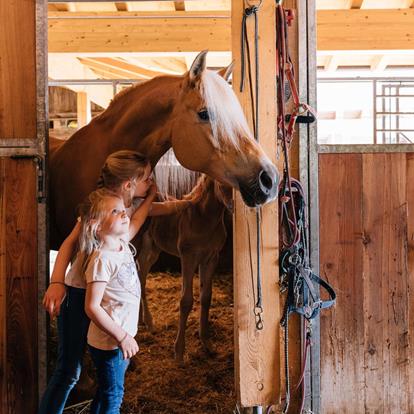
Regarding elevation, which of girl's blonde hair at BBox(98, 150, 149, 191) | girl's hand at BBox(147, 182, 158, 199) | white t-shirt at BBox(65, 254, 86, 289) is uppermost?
girl's blonde hair at BBox(98, 150, 149, 191)

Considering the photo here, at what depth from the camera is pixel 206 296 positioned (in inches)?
139

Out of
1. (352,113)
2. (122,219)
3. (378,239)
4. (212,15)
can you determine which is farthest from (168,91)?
(352,113)

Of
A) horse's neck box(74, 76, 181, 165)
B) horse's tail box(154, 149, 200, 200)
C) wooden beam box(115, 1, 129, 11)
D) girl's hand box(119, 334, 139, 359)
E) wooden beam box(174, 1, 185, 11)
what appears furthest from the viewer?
wooden beam box(174, 1, 185, 11)

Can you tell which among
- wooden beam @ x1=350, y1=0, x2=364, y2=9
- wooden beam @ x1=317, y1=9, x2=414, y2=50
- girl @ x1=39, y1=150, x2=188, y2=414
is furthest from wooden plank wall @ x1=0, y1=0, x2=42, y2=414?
wooden beam @ x1=350, y1=0, x2=364, y2=9

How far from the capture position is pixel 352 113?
11.1 meters

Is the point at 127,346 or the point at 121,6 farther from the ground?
the point at 121,6

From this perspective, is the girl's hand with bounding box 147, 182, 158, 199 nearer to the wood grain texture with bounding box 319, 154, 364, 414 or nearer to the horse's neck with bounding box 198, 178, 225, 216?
the wood grain texture with bounding box 319, 154, 364, 414

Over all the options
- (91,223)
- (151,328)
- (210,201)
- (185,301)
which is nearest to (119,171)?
(91,223)

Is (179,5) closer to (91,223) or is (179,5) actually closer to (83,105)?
(83,105)

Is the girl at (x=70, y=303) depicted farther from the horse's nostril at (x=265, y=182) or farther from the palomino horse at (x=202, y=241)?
the palomino horse at (x=202, y=241)

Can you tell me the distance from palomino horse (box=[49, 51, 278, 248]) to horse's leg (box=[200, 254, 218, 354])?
1165 mm

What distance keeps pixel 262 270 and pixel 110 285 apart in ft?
2.14

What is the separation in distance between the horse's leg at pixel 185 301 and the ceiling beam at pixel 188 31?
2.57 m

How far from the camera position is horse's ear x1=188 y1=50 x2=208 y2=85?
2.00 meters
